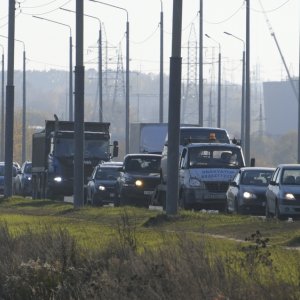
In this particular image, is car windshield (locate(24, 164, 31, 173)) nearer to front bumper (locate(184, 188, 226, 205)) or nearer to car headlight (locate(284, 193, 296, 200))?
front bumper (locate(184, 188, 226, 205))

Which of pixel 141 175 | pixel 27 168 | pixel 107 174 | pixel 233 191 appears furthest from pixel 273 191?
pixel 27 168

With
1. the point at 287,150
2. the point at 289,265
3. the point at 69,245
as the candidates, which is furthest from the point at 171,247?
the point at 287,150

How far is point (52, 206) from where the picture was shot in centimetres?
→ 3997

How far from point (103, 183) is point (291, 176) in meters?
15.1

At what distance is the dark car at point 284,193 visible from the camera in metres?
30.4

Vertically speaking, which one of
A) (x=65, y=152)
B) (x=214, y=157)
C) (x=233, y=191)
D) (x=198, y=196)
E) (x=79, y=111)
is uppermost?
(x=79, y=111)

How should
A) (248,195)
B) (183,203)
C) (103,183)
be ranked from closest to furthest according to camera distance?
(248,195), (183,203), (103,183)

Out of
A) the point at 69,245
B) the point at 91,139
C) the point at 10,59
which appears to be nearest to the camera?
the point at 69,245

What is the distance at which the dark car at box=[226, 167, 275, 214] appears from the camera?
34019 mm

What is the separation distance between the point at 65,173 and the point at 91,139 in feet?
5.65

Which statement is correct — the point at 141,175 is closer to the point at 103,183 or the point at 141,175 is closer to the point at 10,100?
the point at 103,183

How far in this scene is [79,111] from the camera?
1426 inches

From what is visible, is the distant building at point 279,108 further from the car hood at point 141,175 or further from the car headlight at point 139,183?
the car headlight at point 139,183

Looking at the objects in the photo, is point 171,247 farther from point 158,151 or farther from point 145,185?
point 158,151
